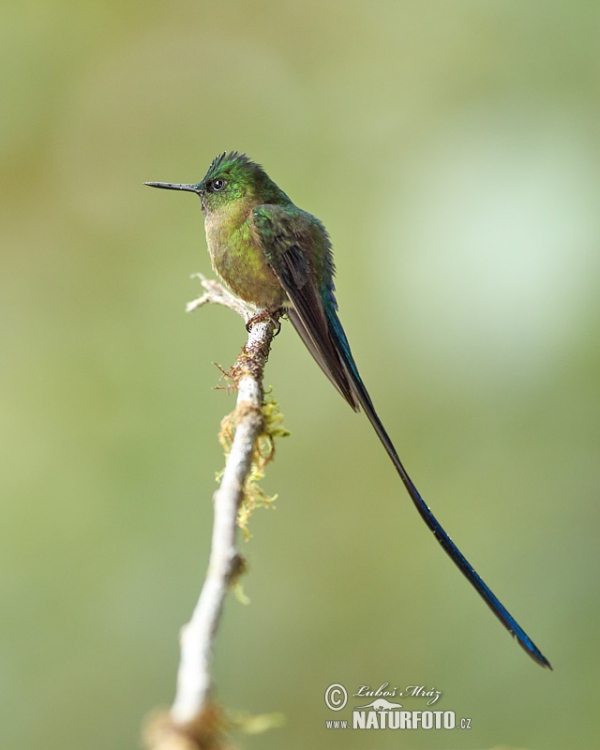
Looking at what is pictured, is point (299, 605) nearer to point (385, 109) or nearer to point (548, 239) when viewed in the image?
point (548, 239)

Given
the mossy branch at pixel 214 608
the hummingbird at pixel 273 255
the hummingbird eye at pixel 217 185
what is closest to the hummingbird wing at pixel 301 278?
the hummingbird at pixel 273 255

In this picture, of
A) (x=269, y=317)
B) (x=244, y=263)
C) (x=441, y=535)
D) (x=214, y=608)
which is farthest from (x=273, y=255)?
(x=214, y=608)

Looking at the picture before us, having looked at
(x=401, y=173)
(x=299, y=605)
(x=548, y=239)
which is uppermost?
(x=401, y=173)

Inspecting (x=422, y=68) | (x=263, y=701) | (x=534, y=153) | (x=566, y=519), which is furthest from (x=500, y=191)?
(x=263, y=701)

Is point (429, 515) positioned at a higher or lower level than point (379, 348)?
lower

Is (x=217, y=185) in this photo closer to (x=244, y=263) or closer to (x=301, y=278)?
(x=244, y=263)

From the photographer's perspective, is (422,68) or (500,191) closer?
(500,191)

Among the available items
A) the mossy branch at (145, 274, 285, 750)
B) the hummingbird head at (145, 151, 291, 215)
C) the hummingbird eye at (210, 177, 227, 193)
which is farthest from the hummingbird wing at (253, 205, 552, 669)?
the mossy branch at (145, 274, 285, 750)
